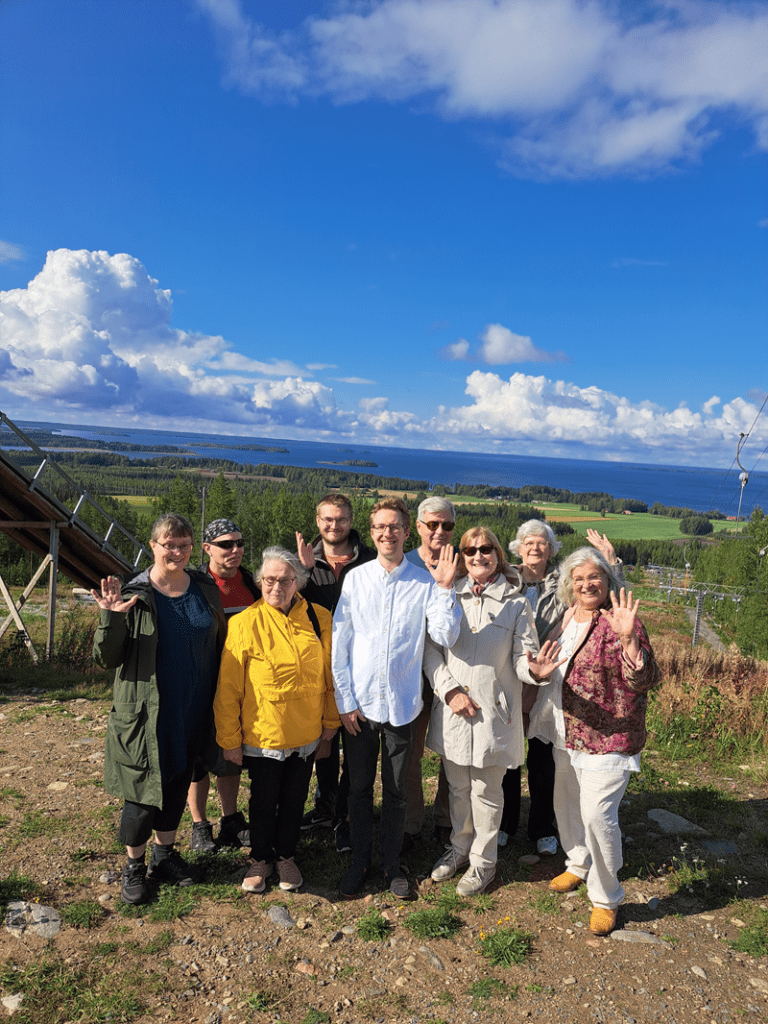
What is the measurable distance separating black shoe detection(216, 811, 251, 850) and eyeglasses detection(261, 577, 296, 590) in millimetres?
2313

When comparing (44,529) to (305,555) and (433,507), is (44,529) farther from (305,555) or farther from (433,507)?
(433,507)

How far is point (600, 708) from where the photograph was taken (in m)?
3.94

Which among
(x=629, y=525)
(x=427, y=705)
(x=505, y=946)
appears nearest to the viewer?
(x=505, y=946)

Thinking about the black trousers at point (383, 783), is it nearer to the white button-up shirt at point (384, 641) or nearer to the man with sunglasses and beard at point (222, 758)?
the white button-up shirt at point (384, 641)

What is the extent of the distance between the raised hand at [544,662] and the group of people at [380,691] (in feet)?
0.05

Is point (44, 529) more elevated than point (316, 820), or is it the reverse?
point (44, 529)

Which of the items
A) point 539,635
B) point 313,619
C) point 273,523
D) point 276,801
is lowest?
point 273,523

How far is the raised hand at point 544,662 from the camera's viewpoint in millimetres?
3961

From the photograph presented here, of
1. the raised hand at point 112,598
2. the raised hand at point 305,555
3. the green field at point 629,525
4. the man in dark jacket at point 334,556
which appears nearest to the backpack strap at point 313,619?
the man in dark jacket at point 334,556

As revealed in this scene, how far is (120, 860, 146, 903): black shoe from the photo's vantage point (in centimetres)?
406

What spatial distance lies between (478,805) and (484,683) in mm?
964

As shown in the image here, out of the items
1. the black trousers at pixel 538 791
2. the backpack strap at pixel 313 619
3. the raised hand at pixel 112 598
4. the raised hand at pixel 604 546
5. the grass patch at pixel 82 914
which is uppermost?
the raised hand at pixel 604 546

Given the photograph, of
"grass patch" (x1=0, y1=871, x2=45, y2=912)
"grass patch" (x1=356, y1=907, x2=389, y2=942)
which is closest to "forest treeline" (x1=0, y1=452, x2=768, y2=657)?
"grass patch" (x1=356, y1=907, x2=389, y2=942)

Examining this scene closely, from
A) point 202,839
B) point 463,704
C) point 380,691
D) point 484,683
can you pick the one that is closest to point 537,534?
point 484,683
